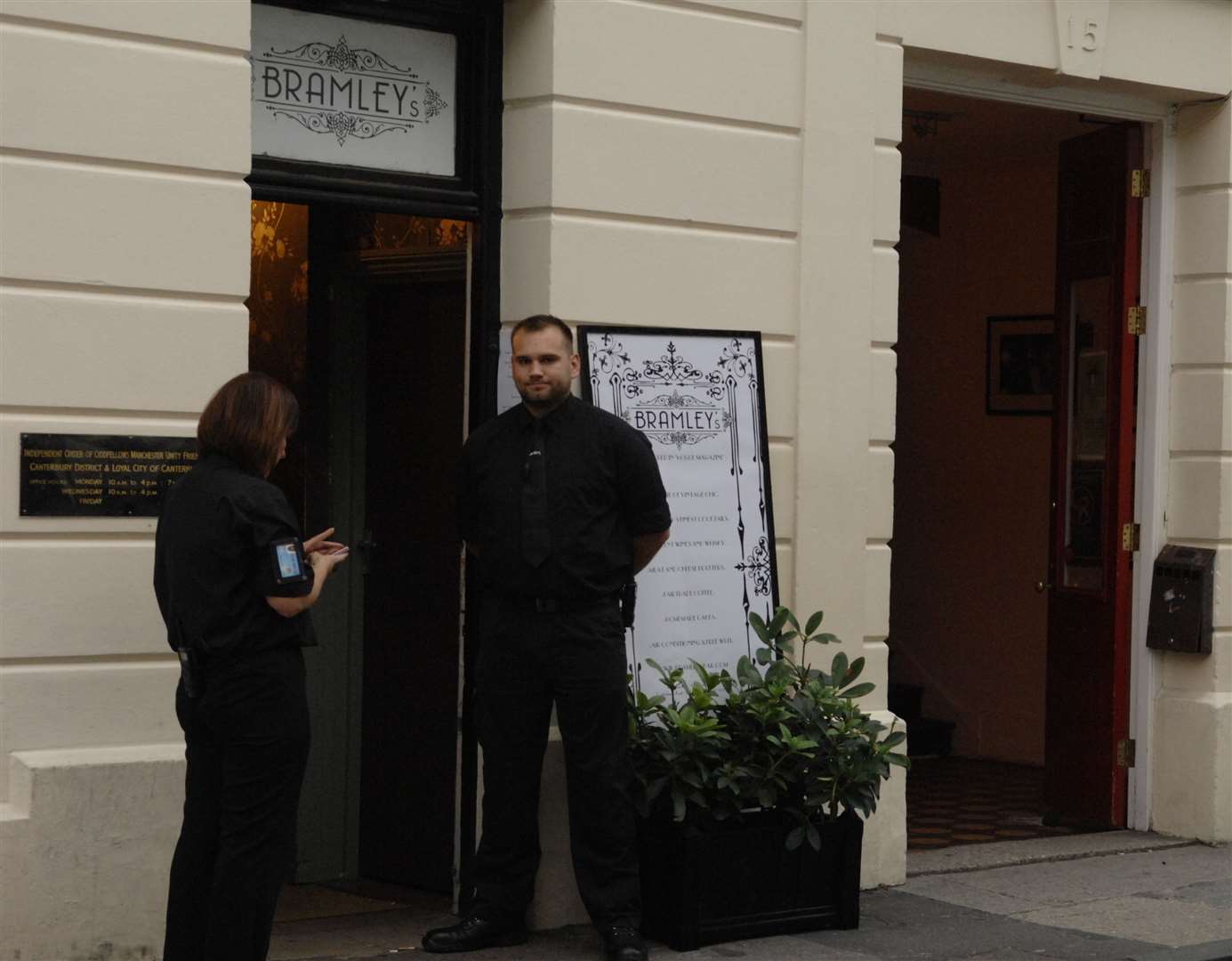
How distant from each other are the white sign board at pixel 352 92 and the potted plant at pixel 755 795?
2041 mm

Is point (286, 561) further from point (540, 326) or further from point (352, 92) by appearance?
point (352, 92)

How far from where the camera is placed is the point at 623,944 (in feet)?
19.4

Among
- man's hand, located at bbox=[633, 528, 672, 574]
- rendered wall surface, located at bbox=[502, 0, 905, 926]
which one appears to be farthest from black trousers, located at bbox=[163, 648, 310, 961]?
rendered wall surface, located at bbox=[502, 0, 905, 926]

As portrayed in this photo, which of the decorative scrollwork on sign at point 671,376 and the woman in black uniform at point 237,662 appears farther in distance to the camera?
the decorative scrollwork on sign at point 671,376

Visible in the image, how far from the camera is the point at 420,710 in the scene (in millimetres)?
7367

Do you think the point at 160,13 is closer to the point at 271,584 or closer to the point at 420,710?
the point at 271,584

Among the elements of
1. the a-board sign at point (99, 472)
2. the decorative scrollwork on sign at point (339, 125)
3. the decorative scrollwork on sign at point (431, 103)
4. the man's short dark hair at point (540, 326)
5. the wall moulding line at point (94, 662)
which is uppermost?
the decorative scrollwork on sign at point (431, 103)

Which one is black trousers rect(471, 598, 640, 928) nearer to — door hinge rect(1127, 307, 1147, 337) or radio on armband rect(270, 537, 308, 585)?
radio on armband rect(270, 537, 308, 585)

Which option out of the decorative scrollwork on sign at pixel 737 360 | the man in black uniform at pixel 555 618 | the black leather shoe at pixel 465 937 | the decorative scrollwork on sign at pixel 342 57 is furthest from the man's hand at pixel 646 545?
the decorative scrollwork on sign at pixel 342 57

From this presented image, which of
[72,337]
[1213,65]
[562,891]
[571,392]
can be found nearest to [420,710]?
[562,891]

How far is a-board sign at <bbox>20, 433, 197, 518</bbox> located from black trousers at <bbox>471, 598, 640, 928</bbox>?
1130 mm

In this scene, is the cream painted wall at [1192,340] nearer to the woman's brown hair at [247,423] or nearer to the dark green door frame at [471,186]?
the dark green door frame at [471,186]

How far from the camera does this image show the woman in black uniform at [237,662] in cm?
483

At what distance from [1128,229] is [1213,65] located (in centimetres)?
80
